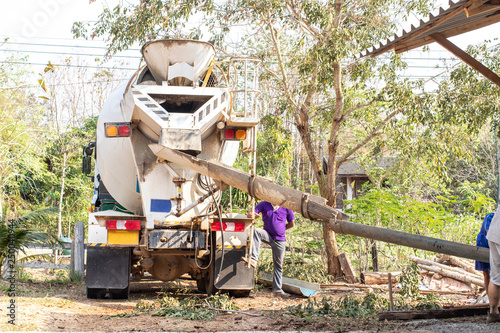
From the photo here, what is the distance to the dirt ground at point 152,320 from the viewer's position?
5.40 m

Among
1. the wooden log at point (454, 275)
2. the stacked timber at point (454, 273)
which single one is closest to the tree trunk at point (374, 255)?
the stacked timber at point (454, 273)

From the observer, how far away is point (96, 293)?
8156 mm

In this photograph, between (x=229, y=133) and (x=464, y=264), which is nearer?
(x=229, y=133)

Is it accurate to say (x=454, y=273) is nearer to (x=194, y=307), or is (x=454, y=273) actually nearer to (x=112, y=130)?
(x=194, y=307)

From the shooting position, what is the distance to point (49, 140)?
2162 centimetres

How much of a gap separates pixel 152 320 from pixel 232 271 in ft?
6.16

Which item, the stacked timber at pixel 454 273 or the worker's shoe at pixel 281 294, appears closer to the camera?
the stacked timber at pixel 454 273

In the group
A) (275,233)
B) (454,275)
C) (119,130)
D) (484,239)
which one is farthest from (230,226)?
(454,275)

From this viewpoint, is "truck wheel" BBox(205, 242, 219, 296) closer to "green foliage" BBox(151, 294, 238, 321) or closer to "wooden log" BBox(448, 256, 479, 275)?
"green foliage" BBox(151, 294, 238, 321)

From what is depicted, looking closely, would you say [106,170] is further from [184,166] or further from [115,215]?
[184,166]

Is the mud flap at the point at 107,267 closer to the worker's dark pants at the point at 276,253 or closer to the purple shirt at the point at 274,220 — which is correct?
the worker's dark pants at the point at 276,253

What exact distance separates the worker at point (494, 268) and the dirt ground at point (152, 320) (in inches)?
7.3

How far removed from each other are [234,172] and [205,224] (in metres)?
1.63

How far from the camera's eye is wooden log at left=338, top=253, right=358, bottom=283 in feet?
33.0
